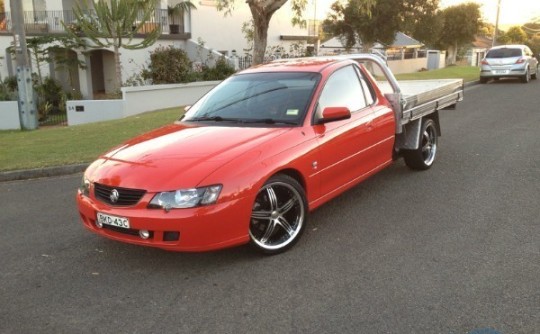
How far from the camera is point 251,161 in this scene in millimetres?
4008

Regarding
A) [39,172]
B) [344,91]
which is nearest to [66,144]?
[39,172]

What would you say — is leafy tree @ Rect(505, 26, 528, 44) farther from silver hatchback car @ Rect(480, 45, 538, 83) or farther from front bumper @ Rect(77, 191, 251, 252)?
front bumper @ Rect(77, 191, 251, 252)

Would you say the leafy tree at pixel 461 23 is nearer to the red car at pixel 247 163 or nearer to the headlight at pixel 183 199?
the red car at pixel 247 163

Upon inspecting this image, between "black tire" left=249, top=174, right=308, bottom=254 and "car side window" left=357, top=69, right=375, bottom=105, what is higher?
"car side window" left=357, top=69, right=375, bottom=105

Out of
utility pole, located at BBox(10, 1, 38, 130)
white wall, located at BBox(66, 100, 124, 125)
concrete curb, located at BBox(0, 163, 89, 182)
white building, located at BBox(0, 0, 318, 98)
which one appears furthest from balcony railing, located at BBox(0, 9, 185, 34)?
concrete curb, located at BBox(0, 163, 89, 182)

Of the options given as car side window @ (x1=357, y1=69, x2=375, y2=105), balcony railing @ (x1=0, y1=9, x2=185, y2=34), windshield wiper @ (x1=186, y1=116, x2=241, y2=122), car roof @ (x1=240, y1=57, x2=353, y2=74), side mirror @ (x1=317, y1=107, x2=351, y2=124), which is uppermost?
balcony railing @ (x1=0, y1=9, x2=185, y2=34)

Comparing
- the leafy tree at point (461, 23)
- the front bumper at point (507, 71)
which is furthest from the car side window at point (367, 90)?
the leafy tree at point (461, 23)

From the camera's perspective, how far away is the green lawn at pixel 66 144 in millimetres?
7984

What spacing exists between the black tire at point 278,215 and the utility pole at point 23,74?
36.0 feet

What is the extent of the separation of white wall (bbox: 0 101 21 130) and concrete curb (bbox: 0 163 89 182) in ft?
30.4

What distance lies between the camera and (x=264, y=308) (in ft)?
11.3

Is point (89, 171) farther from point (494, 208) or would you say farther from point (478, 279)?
point (494, 208)

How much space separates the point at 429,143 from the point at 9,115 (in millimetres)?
13540

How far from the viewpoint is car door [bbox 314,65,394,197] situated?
190 inches
